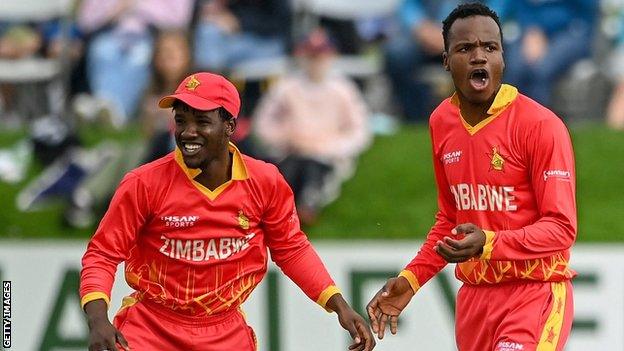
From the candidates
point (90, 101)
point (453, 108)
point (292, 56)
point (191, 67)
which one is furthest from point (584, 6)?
point (453, 108)

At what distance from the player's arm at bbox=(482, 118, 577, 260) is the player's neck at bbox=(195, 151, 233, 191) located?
127 cm

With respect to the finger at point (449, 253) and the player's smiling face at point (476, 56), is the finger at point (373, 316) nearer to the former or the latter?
the finger at point (449, 253)

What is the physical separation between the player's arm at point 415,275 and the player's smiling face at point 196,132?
1003 millimetres

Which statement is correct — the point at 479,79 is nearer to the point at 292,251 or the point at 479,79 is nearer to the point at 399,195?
the point at 292,251

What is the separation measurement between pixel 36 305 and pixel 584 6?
457 cm

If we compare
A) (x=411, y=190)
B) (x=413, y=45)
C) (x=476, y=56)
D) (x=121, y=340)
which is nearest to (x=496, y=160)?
(x=476, y=56)

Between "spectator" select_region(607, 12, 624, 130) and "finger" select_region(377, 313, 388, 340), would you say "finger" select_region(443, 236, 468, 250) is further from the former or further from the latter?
"spectator" select_region(607, 12, 624, 130)

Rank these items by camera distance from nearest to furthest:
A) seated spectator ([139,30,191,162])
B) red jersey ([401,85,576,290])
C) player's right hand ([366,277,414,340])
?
1. red jersey ([401,85,576,290])
2. player's right hand ([366,277,414,340])
3. seated spectator ([139,30,191,162])


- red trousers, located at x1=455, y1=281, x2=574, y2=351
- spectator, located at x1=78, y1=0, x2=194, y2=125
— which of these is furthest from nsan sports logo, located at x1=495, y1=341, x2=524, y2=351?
spectator, located at x1=78, y1=0, x2=194, y2=125

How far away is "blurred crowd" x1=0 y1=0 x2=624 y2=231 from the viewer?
403 inches

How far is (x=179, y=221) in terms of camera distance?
612 centimetres

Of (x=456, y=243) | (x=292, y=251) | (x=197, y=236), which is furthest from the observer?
(x=292, y=251)

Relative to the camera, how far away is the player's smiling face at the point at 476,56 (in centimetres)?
582

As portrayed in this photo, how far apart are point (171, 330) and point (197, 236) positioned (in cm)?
43
